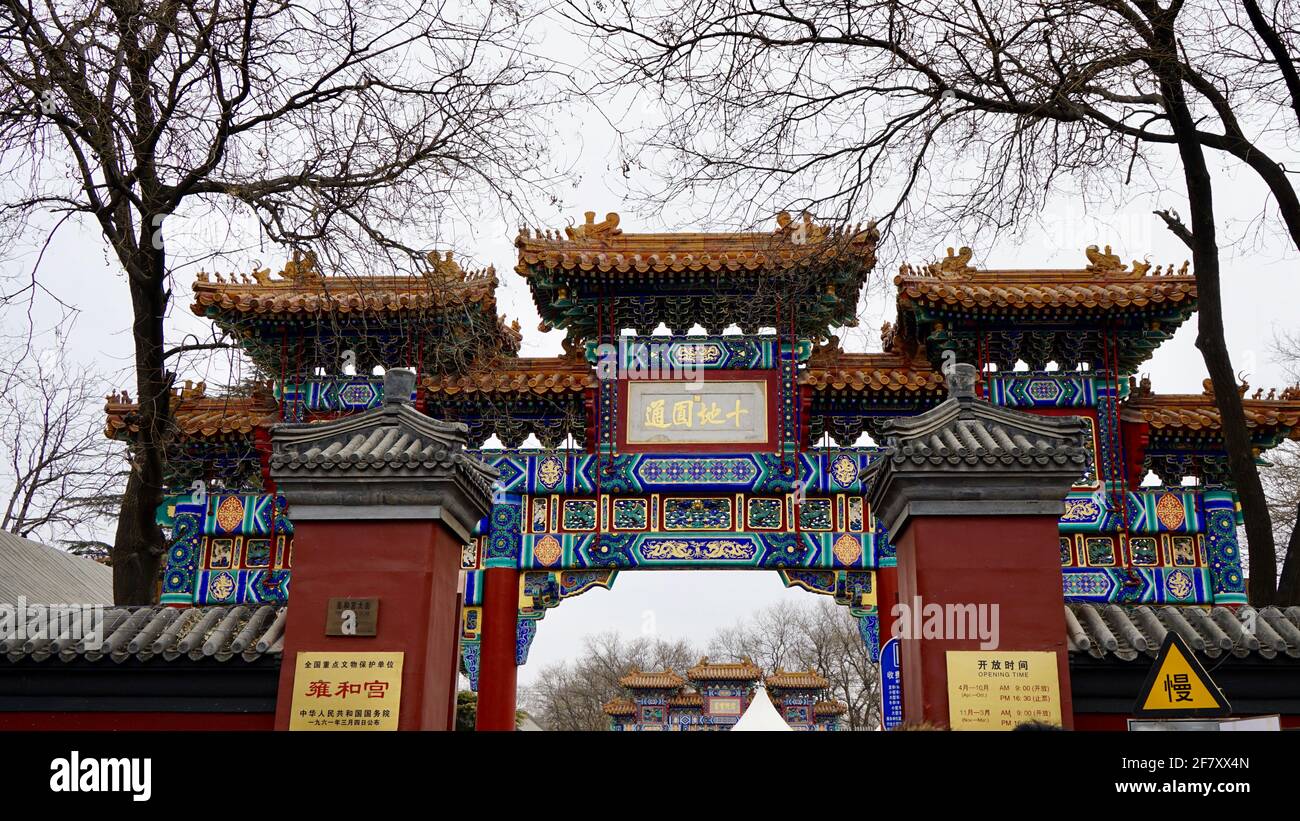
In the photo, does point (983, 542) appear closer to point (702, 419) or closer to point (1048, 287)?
point (702, 419)

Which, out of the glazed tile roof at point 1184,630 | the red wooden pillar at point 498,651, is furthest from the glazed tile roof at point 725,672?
the glazed tile roof at point 1184,630

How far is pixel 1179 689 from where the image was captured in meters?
4.91

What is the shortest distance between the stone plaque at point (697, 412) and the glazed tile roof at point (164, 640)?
5463 mm

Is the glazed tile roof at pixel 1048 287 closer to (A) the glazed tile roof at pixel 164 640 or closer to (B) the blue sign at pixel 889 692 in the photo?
(B) the blue sign at pixel 889 692

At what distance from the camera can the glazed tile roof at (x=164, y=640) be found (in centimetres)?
694

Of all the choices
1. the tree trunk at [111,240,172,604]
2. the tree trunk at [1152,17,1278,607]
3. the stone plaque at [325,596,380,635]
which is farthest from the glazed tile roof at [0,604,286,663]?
the tree trunk at [1152,17,1278,607]

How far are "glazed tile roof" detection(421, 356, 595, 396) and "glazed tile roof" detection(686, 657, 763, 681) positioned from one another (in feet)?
58.0

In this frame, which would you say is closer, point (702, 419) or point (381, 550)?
point (381, 550)

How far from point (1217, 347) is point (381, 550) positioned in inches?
232

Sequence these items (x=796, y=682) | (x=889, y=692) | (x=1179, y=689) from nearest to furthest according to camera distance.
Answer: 1. (x=1179, y=689)
2. (x=889, y=692)
3. (x=796, y=682)

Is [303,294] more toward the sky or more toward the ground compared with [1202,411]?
more toward the sky

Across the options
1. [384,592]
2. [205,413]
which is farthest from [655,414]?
[384,592]

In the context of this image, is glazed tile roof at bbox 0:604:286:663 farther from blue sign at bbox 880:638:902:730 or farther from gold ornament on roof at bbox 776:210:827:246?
blue sign at bbox 880:638:902:730

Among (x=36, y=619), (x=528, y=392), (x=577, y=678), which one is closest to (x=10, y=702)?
(x=36, y=619)
